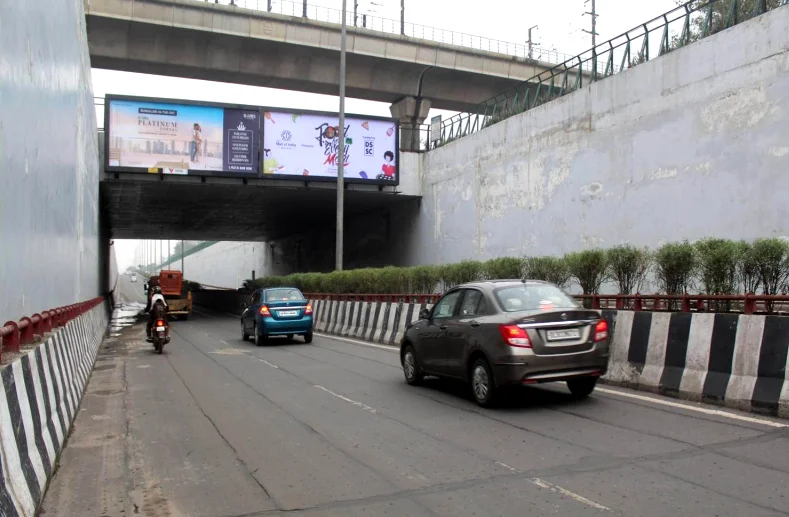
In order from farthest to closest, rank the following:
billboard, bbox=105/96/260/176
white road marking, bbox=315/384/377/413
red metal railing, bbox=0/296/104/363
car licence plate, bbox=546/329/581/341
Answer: billboard, bbox=105/96/260/176 < white road marking, bbox=315/384/377/413 < car licence plate, bbox=546/329/581/341 < red metal railing, bbox=0/296/104/363

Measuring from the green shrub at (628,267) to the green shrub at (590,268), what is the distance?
5.8 inches

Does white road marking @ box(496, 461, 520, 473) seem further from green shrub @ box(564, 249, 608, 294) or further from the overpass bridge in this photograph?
the overpass bridge

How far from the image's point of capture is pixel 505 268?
14.5 meters

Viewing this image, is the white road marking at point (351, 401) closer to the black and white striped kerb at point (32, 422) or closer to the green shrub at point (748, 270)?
the black and white striped kerb at point (32, 422)

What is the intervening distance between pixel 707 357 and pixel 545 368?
225cm

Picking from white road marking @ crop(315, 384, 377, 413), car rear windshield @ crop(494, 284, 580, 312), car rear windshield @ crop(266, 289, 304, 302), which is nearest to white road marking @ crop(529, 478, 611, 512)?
car rear windshield @ crop(494, 284, 580, 312)


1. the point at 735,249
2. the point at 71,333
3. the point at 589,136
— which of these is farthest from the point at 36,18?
the point at 589,136

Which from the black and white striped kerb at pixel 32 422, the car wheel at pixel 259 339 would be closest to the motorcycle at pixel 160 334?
the car wheel at pixel 259 339

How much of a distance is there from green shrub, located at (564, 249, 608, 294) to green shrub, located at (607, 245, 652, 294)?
0.15 meters

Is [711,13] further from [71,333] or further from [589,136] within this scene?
[71,333]

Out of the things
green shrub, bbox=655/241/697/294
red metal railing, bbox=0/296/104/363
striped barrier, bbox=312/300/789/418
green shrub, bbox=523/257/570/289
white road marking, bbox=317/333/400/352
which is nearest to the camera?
red metal railing, bbox=0/296/104/363

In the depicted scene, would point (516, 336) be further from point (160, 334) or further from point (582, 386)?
point (160, 334)

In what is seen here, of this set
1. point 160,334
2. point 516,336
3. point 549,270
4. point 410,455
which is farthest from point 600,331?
point 160,334

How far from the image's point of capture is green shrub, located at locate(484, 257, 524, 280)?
14195 millimetres
